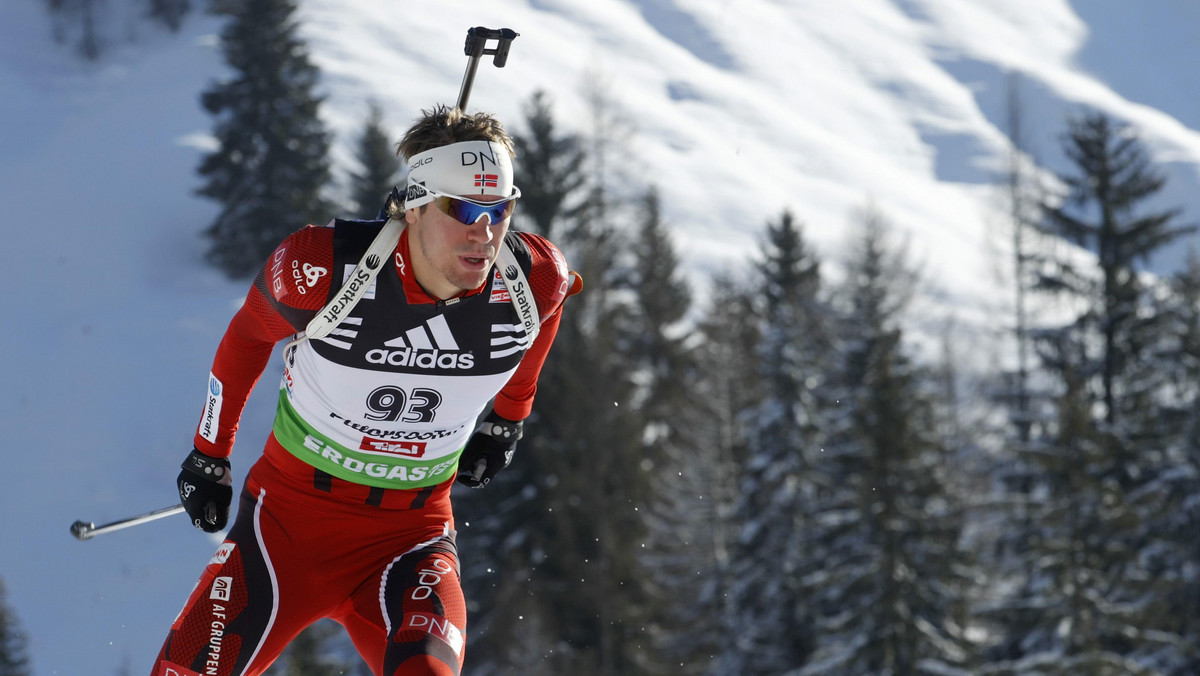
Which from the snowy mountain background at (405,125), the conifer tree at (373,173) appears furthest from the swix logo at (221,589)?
the conifer tree at (373,173)

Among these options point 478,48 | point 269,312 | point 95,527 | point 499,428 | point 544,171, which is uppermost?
point 478,48

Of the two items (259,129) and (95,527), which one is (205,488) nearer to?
(95,527)

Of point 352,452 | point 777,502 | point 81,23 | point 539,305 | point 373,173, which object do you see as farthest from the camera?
point 81,23

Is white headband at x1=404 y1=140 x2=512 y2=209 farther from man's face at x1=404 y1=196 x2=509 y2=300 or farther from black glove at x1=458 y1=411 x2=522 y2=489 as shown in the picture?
black glove at x1=458 y1=411 x2=522 y2=489

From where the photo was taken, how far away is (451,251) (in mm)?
3924

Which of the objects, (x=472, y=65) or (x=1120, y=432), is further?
(x=1120, y=432)

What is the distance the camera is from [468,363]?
13.4ft

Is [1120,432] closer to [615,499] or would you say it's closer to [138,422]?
[615,499]

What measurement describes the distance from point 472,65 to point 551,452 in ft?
72.4

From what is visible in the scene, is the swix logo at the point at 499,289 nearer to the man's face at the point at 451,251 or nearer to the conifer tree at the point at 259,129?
the man's face at the point at 451,251

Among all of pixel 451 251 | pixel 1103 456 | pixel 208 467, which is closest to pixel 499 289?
pixel 451 251

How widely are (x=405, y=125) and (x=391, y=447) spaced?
1928 inches

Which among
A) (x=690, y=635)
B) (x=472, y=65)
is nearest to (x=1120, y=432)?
(x=690, y=635)

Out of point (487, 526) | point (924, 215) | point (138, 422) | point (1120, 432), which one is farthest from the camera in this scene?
point (924, 215)
